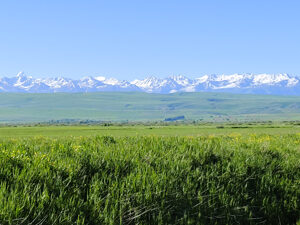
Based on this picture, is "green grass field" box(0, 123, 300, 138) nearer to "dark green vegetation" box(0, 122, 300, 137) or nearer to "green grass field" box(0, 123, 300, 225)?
"dark green vegetation" box(0, 122, 300, 137)

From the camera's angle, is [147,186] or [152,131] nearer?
[147,186]

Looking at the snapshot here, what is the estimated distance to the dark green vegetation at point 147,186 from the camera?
8961mm

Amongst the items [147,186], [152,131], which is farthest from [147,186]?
[152,131]

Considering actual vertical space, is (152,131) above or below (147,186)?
below

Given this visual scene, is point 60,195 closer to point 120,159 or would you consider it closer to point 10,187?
point 10,187

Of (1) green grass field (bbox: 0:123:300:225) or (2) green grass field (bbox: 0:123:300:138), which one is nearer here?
(1) green grass field (bbox: 0:123:300:225)

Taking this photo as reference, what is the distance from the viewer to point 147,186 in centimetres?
1044

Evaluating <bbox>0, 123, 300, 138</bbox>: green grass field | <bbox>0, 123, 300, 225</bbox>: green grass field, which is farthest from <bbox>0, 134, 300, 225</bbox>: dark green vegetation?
<bbox>0, 123, 300, 138</bbox>: green grass field

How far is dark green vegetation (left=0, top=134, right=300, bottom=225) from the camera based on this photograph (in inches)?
353

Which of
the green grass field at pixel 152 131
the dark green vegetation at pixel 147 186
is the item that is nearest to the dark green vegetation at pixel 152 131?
the green grass field at pixel 152 131

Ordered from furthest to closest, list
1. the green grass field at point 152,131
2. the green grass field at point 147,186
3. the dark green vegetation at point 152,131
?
the dark green vegetation at point 152,131 → the green grass field at point 152,131 → the green grass field at point 147,186

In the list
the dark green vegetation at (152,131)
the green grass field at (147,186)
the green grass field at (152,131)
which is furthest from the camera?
the dark green vegetation at (152,131)

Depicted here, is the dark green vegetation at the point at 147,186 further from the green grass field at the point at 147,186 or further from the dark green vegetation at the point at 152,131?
the dark green vegetation at the point at 152,131

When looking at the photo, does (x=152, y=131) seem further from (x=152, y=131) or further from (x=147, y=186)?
(x=147, y=186)
